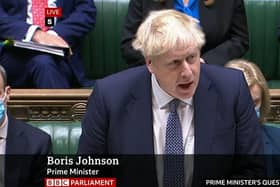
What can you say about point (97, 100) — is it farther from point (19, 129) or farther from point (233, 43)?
point (233, 43)

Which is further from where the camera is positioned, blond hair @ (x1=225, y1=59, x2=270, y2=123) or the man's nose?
blond hair @ (x1=225, y1=59, x2=270, y2=123)

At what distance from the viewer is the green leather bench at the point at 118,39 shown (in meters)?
3.06

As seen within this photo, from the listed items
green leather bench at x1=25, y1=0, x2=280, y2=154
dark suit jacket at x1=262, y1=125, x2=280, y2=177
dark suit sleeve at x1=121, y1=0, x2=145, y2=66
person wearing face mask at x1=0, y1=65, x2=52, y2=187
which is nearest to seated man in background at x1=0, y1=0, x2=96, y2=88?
green leather bench at x1=25, y1=0, x2=280, y2=154

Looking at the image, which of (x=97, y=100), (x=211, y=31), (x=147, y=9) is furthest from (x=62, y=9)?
(x=97, y=100)

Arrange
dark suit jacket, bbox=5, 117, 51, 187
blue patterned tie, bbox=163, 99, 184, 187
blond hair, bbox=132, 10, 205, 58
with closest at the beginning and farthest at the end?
blond hair, bbox=132, 10, 205, 58
blue patterned tie, bbox=163, 99, 184, 187
dark suit jacket, bbox=5, 117, 51, 187

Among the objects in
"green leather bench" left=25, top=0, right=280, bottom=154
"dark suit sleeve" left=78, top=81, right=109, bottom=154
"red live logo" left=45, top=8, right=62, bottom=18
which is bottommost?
"green leather bench" left=25, top=0, right=280, bottom=154

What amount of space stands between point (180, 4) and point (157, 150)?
119 cm

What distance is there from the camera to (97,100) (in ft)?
5.08

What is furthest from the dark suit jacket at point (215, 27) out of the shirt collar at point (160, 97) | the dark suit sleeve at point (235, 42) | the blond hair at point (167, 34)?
A: the blond hair at point (167, 34)

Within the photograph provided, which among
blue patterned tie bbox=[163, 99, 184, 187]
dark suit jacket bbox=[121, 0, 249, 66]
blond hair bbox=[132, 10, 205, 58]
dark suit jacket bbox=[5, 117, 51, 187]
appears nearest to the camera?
blond hair bbox=[132, 10, 205, 58]

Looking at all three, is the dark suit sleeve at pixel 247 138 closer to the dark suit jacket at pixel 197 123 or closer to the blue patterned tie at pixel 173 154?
the dark suit jacket at pixel 197 123

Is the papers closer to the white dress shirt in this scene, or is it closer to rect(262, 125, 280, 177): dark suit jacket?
rect(262, 125, 280, 177): dark suit jacket

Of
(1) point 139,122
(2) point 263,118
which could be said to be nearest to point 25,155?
(1) point 139,122

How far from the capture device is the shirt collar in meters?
1.53
